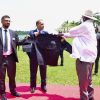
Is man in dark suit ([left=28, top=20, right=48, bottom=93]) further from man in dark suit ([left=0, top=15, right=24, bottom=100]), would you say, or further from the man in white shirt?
the man in white shirt

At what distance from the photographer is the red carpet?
1044 cm

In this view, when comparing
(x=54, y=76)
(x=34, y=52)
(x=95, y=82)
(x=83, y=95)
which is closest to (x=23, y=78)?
(x=54, y=76)

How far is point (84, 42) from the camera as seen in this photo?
29.0 feet

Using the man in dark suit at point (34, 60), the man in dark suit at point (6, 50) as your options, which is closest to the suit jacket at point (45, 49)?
the man in dark suit at point (34, 60)

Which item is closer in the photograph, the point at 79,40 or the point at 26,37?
the point at 79,40

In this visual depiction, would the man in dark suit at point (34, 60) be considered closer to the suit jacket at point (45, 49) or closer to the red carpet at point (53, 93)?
the suit jacket at point (45, 49)

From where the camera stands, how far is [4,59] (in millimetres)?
10062

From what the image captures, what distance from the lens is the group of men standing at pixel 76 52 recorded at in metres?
8.82

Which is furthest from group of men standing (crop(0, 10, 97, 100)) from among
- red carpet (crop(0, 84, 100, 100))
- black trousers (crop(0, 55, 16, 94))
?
red carpet (crop(0, 84, 100, 100))

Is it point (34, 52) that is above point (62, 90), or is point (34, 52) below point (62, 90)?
above

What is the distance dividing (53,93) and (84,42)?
2.76 meters

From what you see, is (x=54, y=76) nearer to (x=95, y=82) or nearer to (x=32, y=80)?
(x=95, y=82)

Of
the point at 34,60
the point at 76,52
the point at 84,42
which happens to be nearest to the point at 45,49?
the point at 34,60

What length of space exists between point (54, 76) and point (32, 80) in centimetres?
377
